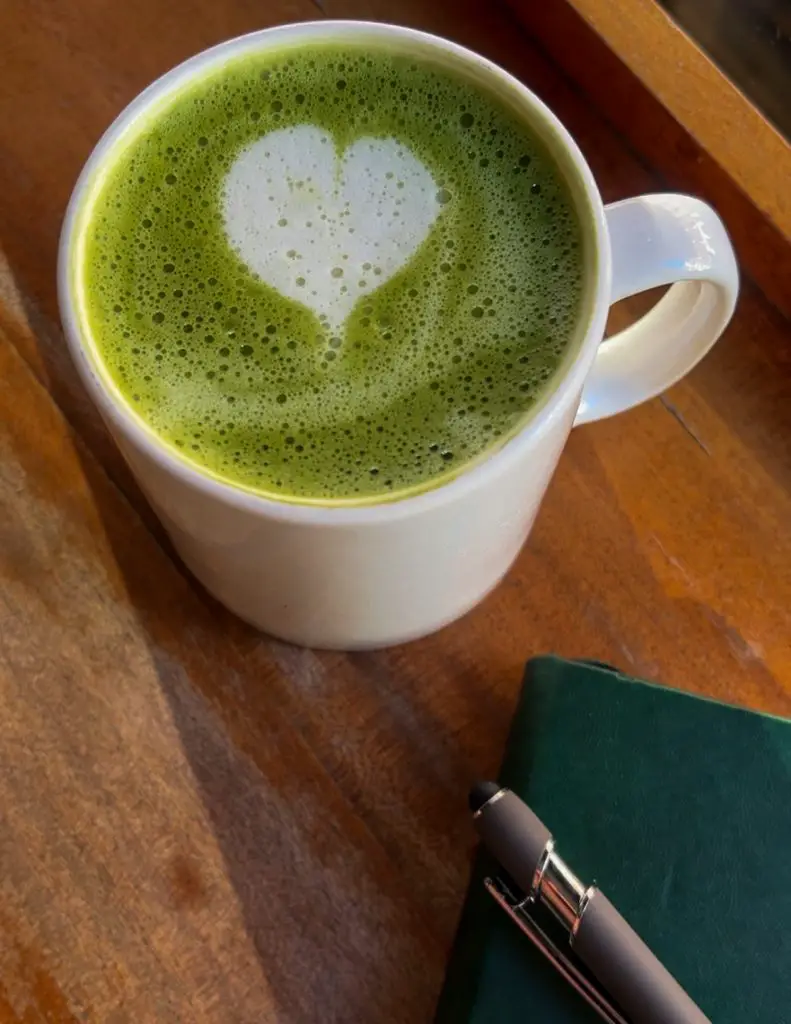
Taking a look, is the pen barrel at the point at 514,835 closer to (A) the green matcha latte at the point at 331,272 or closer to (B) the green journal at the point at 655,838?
(B) the green journal at the point at 655,838

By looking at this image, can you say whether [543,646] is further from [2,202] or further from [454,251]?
[2,202]

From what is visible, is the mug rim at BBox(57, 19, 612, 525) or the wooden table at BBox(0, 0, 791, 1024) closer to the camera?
the mug rim at BBox(57, 19, 612, 525)

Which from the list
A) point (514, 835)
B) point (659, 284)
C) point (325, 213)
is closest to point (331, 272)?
point (325, 213)

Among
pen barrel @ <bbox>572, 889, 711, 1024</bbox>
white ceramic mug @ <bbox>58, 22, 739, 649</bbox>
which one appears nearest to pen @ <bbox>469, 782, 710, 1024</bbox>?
Result: pen barrel @ <bbox>572, 889, 711, 1024</bbox>

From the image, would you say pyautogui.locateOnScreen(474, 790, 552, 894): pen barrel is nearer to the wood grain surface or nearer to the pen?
the pen

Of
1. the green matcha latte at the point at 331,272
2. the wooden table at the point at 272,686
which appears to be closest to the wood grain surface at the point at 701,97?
the wooden table at the point at 272,686

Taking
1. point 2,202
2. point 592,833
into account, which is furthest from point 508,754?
point 2,202
